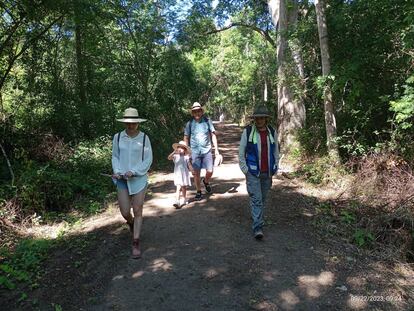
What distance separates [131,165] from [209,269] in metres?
1.80

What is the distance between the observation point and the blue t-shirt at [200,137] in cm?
781

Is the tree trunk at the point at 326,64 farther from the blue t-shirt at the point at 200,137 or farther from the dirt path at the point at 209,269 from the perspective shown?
the blue t-shirt at the point at 200,137

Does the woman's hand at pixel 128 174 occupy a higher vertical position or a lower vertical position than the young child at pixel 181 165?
higher

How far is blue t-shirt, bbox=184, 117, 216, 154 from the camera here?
307 inches

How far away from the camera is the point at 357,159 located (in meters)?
9.45

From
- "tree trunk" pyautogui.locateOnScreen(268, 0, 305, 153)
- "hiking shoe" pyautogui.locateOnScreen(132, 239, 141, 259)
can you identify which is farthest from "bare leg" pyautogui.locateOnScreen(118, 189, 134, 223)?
"tree trunk" pyautogui.locateOnScreen(268, 0, 305, 153)

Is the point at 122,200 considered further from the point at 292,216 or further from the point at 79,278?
the point at 292,216

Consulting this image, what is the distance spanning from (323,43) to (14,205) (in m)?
7.54

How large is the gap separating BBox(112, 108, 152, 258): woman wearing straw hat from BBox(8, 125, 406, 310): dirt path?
0.62 m

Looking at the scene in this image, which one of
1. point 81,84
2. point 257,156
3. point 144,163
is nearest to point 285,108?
point 81,84

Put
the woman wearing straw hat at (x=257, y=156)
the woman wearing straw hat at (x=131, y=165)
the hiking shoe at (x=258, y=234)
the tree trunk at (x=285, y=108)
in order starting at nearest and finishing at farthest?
1. the woman wearing straw hat at (x=131, y=165)
2. the woman wearing straw hat at (x=257, y=156)
3. the hiking shoe at (x=258, y=234)
4. the tree trunk at (x=285, y=108)

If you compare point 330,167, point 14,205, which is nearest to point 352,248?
point 330,167

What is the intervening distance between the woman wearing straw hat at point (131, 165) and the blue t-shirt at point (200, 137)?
2.17 m

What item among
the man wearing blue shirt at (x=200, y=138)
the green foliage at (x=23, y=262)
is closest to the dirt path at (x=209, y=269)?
the green foliage at (x=23, y=262)
